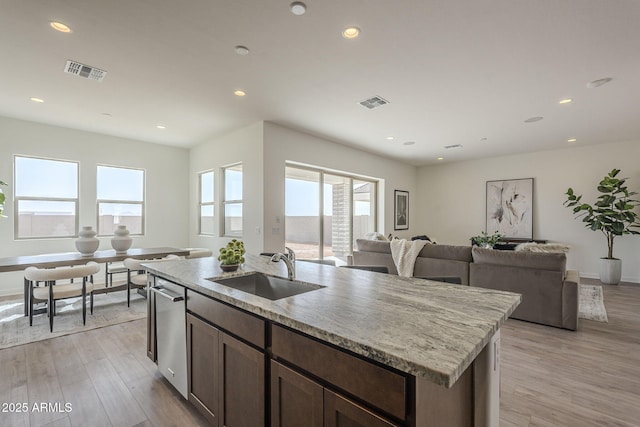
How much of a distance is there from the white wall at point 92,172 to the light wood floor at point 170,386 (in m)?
3.03

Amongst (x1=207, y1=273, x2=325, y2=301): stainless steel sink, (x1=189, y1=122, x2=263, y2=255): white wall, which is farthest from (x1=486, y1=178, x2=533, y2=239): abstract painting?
(x1=207, y1=273, x2=325, y2=301): stainless steel sink

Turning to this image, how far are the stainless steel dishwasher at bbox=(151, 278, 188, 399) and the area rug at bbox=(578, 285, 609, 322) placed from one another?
4.56 m

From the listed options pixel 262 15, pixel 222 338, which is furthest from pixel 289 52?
pixel 222 338

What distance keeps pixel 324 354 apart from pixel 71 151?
254 inches

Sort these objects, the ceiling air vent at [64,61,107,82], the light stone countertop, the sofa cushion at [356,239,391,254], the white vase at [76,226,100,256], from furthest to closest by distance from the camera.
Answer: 1. the sofa cushion at [356,239,391,254]
2. the white vase at [76,226,100,256]
3. the ceiling air vent at [64,61,107,82]
4. the light stone countertop

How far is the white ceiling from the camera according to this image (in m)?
2.25

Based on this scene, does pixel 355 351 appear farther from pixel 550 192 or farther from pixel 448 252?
pixel 550 192

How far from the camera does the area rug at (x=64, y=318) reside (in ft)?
10.3

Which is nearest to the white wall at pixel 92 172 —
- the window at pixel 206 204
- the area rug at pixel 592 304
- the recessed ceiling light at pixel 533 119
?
the window at pixel 206 204

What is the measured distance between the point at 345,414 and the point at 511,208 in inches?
306

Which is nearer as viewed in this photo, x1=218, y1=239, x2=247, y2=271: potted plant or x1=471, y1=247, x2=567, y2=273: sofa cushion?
x1=218, y1=239, x2=247, y2=271: potted plant

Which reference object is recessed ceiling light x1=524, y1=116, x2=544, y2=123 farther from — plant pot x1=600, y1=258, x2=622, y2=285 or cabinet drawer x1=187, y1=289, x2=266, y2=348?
cabinet drawer x1=187, y1=289, x2=266, y2=348

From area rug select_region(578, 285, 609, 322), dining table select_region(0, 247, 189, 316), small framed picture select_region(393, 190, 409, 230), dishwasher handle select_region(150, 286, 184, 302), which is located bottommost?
area rug select_region(578, 285, 609, 322)

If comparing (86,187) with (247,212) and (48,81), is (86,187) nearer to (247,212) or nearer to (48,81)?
(48,81)
